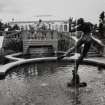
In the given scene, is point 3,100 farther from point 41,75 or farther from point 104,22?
point 104,22

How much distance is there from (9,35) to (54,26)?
9.25 metres

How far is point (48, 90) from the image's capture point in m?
7.38

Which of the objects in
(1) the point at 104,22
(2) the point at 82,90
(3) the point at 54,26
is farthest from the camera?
(3) the point at 54,26

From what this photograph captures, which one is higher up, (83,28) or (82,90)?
(83,28)

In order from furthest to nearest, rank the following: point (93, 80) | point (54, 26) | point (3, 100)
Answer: point (54, 26) → point (93, 80) → point (3, 100)

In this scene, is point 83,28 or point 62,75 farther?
point 62,75

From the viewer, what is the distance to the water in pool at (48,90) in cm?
632

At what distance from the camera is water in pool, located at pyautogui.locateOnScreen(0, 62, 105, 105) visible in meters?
6.32

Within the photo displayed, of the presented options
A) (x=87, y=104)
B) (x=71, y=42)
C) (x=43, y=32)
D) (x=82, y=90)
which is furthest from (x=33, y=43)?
(x=87, y=104)

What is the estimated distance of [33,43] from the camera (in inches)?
774

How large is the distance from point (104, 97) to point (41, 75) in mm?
3754

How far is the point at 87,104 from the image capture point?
6.00 metres

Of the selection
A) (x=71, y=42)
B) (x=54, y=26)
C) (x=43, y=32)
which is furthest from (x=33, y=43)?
(x=54, y=26)

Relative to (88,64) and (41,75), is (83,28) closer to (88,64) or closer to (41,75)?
(41,75)
